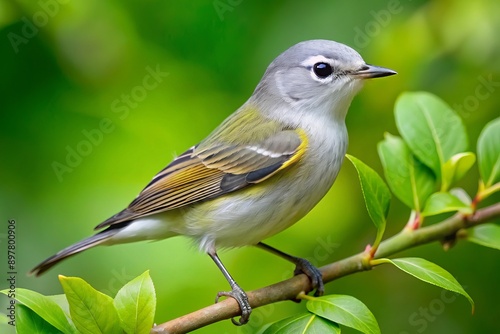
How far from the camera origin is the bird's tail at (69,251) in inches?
115

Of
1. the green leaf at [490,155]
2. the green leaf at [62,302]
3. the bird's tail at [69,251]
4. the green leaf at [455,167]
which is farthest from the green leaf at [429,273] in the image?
the bird's tail at [69,251]

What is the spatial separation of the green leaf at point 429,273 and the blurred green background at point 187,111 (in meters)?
1.11

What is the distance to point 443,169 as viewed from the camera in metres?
2.73

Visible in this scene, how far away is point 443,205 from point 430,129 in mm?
437

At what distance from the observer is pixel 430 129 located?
2.82 meters

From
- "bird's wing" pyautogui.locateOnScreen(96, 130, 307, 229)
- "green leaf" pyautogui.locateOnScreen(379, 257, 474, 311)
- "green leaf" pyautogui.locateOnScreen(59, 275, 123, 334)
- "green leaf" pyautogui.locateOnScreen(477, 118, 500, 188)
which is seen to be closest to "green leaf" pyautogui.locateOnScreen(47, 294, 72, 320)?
"green leaf" pyautogui.locateOnScreen(59, 275, 123, 334)

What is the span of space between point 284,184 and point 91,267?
1.04 m

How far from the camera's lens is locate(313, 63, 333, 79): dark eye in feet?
10.4

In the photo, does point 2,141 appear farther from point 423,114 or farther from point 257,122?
point 423,114

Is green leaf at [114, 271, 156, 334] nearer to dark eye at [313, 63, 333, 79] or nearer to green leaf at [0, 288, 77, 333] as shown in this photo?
green leaf at [0, 288, 77, 333]

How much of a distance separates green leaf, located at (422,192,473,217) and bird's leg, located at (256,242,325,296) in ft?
1.55

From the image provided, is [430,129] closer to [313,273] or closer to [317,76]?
[317,76]

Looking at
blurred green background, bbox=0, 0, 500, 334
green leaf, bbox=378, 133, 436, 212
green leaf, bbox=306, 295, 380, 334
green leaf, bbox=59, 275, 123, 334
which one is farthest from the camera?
blurred green background, bbox=0, 0, 500, 334

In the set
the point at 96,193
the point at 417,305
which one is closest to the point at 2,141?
the point at 96,193
